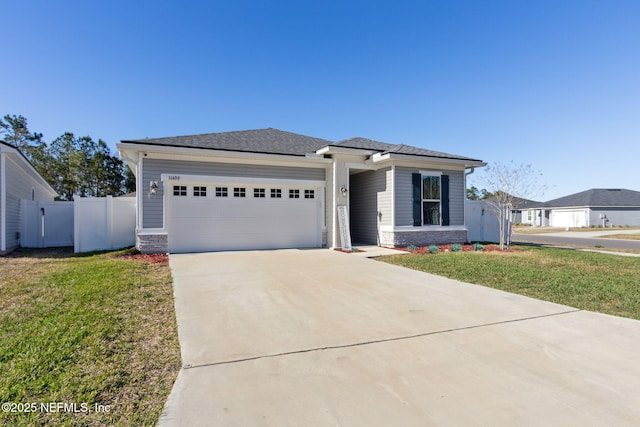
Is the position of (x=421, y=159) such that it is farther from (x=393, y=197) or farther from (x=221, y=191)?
(x=221, y=191)

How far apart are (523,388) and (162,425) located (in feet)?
8.84

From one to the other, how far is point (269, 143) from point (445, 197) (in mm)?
7535

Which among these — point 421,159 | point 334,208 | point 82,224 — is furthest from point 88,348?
point 421,159

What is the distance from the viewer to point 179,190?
408 inches

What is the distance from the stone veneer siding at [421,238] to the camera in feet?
38.3

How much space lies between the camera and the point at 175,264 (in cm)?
815

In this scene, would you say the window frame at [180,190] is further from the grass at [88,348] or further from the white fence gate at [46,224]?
the white fence gate at [46,224]

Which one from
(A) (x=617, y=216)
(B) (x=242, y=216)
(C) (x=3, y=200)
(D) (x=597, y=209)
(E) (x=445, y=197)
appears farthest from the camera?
(A) (x=617, y=216)

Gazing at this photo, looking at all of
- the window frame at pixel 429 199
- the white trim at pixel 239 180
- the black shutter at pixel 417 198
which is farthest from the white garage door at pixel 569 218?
the white trim at pixel 239 180

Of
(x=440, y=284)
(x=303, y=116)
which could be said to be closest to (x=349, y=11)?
(x=303, y=116)

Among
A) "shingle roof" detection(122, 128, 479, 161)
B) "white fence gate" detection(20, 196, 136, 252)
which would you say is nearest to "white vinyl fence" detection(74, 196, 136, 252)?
"white fence gate" detection(20, 196, 136, 252)

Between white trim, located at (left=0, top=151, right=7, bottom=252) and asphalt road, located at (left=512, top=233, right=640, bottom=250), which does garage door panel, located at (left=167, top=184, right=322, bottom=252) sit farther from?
asphalt road, located at (left=512, top=233, right=640, bottom=250)

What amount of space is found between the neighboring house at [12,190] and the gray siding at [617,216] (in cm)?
4577

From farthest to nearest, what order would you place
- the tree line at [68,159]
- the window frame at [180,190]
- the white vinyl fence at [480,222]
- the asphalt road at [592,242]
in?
the tree line at [68,159], the asphalt road at [592,242], the white vinyl fence at [480,222], the window frame at [180,190]
